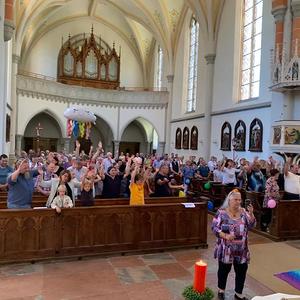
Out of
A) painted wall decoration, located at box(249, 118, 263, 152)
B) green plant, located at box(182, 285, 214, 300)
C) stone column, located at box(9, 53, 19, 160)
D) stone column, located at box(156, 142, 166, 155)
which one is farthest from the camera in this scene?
stone column, located at box(156, 142, 166, 155)

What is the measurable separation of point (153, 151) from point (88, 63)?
26.6 feet

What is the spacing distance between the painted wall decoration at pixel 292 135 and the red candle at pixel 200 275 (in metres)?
9.09

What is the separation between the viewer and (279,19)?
12430mm

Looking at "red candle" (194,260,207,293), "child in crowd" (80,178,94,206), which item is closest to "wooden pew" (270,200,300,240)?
"child in crowd" (80,178,94,206)

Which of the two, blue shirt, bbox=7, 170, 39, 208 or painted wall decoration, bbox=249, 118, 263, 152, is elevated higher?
painted wall decoration, bbox=249, 118, 263, 152

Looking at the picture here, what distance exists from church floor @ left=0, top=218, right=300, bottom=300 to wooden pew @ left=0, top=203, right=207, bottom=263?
19 cm

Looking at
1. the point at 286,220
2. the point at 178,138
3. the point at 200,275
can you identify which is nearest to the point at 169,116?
the point at 178,138

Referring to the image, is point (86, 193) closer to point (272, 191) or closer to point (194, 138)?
point (272, 191)

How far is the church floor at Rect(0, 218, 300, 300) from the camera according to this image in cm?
442

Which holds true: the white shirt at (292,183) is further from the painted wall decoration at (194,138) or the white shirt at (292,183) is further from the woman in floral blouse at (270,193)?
the painted wall decoration at (194,138)

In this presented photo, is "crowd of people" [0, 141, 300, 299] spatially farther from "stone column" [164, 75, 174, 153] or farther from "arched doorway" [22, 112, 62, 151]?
"arched doorway" [22, 112, 62, 151]

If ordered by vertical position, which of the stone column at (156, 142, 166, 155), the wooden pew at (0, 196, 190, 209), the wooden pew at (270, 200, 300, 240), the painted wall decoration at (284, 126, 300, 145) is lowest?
the wooden pew at (270, 200, 300, 240)

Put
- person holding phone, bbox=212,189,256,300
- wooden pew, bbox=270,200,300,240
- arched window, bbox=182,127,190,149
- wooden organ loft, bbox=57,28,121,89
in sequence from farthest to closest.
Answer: wooden organ loft, bbox=57,28,121,89 → arched window, bbox=182,127,190,149 → wooden pew, bbox=270,200,300,240 → person holding phone, bbox=212,189,256,300

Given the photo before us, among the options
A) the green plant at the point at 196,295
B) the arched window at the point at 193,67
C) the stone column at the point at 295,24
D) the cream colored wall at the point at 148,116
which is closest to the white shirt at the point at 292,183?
the green plant at the point at 196,295
